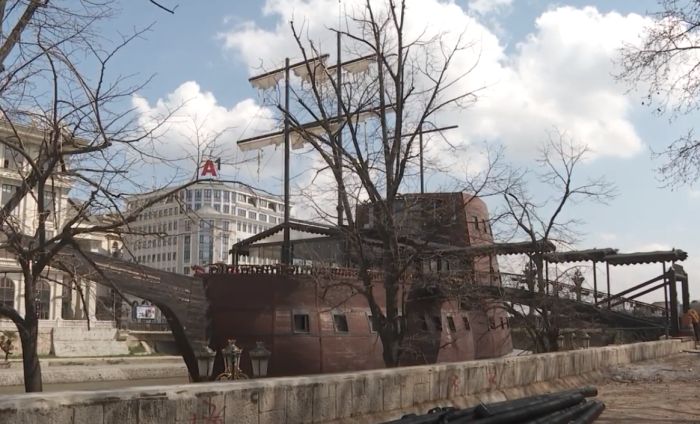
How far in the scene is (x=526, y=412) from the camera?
25.9 ft

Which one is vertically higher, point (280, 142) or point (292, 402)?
point (280, 142)

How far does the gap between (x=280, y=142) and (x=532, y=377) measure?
3364 cm

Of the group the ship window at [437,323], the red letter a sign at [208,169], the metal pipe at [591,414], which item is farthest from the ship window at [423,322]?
the metal pipe at [591,414]

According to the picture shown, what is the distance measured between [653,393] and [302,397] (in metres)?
8.32

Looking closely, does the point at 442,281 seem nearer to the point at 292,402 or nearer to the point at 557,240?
the point at 557,240

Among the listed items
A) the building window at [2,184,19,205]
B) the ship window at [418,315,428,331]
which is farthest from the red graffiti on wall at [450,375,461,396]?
the ship window at [418,315,428,331]

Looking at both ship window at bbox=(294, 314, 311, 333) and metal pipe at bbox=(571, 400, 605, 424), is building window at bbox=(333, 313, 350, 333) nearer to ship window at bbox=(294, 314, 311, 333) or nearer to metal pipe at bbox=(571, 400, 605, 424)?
ship window at bbox=(294, 314, 311, 333)

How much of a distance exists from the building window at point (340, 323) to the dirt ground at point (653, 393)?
11503 millimetres

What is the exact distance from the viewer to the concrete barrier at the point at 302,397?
5141 millimetres

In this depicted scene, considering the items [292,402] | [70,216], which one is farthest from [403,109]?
[292,402]

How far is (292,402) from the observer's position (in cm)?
696

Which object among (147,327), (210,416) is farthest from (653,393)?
(147,327)

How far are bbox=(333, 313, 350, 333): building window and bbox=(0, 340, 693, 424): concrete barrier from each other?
14.5 meters

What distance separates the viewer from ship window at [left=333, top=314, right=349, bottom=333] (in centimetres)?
2644
